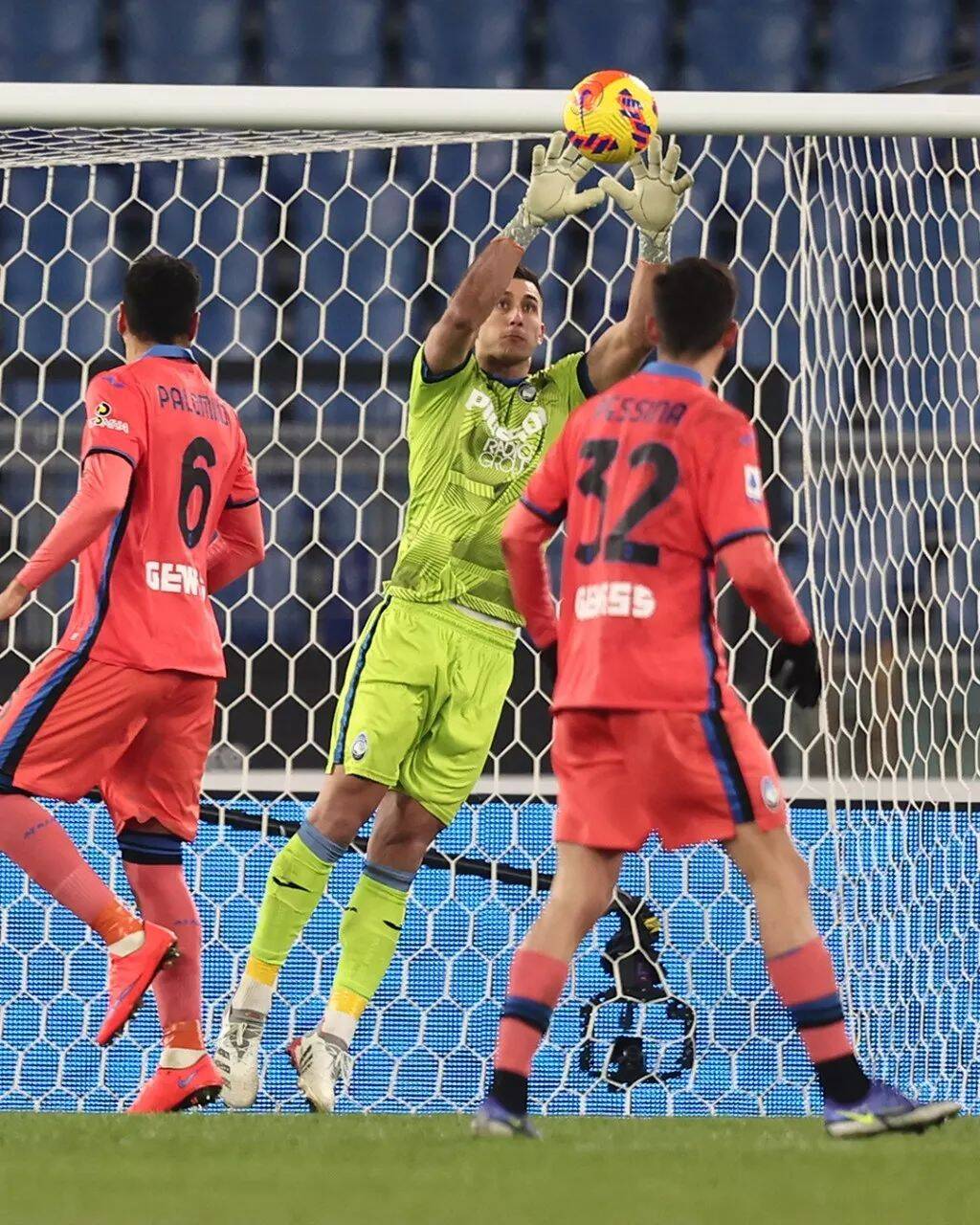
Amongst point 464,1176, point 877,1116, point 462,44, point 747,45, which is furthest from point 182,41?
point 464,1176

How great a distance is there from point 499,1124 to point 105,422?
52.8 inches

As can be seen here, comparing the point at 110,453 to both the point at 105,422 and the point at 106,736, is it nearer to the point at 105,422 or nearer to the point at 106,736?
the point at 105,422

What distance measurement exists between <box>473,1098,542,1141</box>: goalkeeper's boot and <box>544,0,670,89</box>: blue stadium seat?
8035 mm

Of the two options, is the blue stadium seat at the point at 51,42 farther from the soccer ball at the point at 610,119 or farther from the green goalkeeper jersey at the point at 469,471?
the soccer ball at the point at 610,119

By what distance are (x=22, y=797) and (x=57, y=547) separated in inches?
16.7

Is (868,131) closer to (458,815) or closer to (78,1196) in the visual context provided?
(458,815)

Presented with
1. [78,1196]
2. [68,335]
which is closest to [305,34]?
[68,335]

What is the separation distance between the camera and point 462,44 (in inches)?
389

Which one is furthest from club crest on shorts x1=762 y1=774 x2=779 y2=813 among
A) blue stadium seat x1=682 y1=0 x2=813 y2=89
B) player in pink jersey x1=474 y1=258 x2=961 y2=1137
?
blue stadium seat x1=682 y1=0 x2=813 y2=89

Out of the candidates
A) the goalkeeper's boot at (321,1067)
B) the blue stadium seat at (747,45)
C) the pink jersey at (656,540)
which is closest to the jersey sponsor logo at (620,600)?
the pink jersey at (656,540)

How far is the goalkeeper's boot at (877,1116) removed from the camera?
235 cm

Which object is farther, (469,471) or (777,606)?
(469,471)

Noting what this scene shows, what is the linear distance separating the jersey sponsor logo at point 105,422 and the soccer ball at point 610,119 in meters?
0.88

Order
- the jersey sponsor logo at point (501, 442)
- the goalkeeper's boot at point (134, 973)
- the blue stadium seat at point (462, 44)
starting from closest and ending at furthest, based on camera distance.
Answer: the goalkeeper's boot at point (134, 973)
the jersey sponsor logo at point (501, 442)
the blue stadium seat at point (462, 44)
